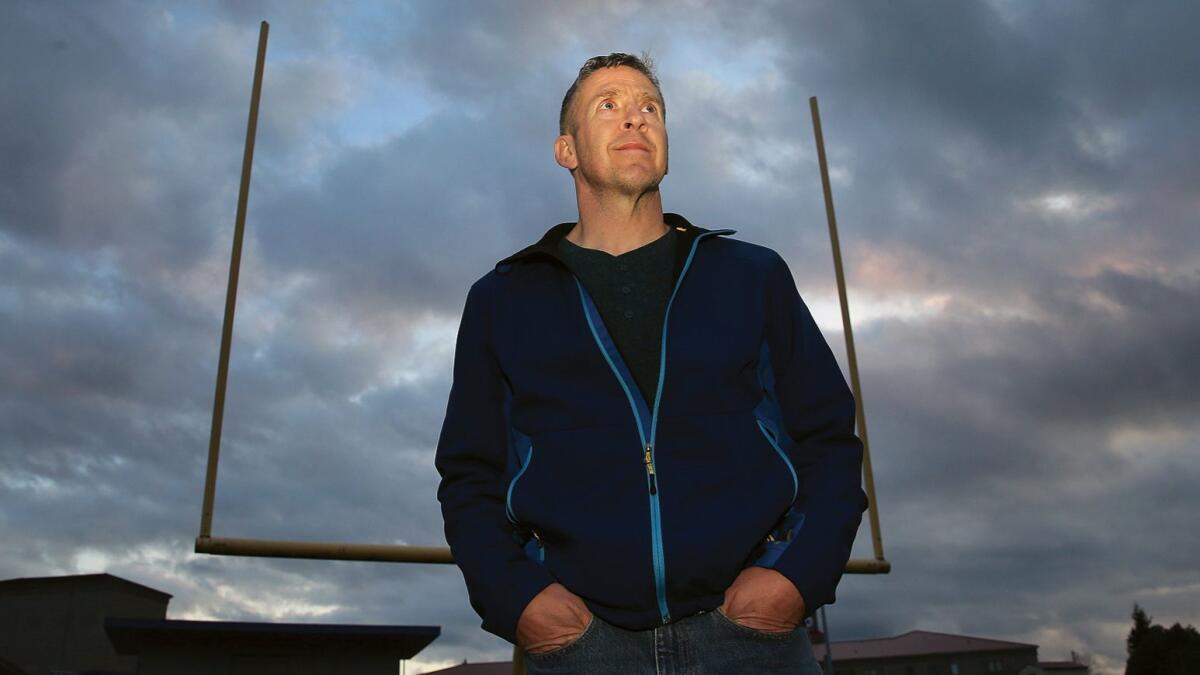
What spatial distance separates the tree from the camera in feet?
79.3

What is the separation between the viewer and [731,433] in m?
1.75

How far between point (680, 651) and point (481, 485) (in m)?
0.52

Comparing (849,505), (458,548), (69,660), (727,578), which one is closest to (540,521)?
(458,548)

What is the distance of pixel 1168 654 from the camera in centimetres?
2530

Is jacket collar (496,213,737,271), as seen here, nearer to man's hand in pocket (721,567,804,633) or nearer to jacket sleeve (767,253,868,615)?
jacket sleeve (767,253,868,615)

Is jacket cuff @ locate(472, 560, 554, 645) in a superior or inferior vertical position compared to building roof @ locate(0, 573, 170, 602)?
inferior

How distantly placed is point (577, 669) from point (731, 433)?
1.57 ft

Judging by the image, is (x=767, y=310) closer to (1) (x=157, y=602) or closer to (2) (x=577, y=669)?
(2) (x=577, y=669)

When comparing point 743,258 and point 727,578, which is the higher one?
point 743,258

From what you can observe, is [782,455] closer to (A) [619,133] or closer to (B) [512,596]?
(B) [512,596]

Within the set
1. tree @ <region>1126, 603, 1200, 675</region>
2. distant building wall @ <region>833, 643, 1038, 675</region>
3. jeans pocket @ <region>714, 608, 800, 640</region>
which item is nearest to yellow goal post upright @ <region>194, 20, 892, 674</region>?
jeans pocket @ <region>714, 608, 800, 640</region>

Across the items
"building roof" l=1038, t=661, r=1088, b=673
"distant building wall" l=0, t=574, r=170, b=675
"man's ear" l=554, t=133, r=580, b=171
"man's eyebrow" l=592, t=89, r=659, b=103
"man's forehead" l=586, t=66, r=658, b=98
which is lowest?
"building roof" l=1038, t=661, r=1088, b=673

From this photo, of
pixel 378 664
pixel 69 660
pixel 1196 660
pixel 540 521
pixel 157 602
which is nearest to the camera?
pixel 540 521

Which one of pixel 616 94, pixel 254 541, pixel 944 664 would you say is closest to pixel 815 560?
pixel 616 94
